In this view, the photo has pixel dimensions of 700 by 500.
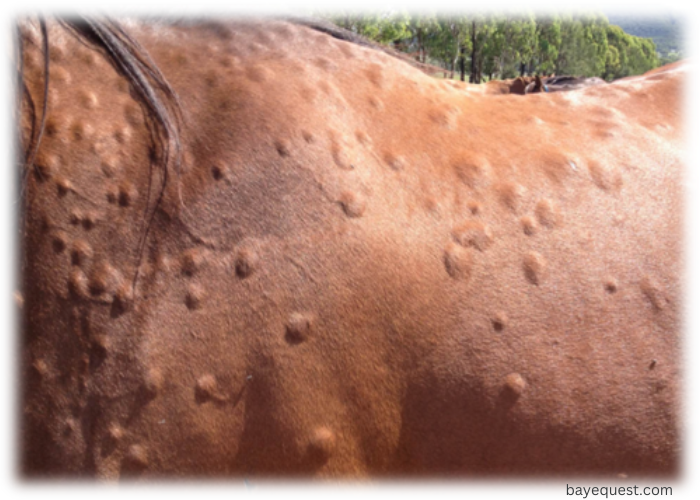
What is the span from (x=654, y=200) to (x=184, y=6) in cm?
163

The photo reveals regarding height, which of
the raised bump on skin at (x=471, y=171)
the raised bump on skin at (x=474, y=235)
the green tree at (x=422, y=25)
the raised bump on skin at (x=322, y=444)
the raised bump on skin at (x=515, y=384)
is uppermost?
the green tree at (x=422, y=25)

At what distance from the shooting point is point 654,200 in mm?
1513

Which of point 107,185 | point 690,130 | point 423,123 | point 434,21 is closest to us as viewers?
point 107,185

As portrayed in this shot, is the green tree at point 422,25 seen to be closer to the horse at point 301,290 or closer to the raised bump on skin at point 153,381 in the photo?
the horse at point 301,290

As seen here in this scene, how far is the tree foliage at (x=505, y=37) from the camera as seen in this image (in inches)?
125

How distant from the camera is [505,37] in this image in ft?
42.9

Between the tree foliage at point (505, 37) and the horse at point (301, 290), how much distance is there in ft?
2.76

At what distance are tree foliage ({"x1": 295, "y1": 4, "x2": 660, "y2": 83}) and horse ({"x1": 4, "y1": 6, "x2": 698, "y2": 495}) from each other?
84 centimetres

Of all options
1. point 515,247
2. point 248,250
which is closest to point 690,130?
point 515,247

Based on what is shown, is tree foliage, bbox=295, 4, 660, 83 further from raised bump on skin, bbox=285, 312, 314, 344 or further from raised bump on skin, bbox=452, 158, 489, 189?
raised bump on skin, bbox=285, 312, 314, 344

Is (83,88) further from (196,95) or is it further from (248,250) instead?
(248,250)

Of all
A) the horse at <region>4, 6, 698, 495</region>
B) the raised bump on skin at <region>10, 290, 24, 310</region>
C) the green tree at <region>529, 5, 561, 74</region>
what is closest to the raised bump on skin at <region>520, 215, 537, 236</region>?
the horse at <region>4, 6, 698, 495</region>

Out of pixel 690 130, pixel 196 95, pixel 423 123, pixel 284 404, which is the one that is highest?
pixel 196 95

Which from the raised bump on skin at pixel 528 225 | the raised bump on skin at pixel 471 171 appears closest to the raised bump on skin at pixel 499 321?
the raised bump on skin at pixel 528 225
